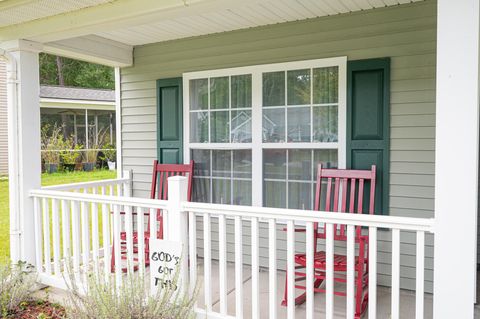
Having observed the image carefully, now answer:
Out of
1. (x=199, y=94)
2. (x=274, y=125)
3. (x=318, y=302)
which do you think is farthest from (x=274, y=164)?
(x=318, y=302)

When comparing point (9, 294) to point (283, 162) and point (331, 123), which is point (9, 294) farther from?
point (331, 123)

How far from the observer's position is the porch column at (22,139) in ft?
11.3

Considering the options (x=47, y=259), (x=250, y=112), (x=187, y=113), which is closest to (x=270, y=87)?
(x=250, y=112)

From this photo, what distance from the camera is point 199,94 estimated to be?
4.52 m

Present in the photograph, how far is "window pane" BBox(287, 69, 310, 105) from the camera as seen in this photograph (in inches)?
152

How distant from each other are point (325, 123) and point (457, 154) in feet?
6.26

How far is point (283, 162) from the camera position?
4023 mm

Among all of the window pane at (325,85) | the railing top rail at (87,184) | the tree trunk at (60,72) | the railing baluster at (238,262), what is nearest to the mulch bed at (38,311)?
the railing top rail at (87,184)

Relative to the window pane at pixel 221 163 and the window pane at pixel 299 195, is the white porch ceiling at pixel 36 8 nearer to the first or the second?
the window pane at pixel 221 163

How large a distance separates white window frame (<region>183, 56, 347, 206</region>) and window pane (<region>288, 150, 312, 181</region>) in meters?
0.07

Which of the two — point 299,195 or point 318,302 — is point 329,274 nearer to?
point 318,302

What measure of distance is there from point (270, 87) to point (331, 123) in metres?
0.73

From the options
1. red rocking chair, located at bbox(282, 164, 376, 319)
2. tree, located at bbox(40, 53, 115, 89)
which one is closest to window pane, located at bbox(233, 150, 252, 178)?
red rocking chair, located at bbox(282, 164, 376, 319)

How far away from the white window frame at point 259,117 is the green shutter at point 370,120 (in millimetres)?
64
